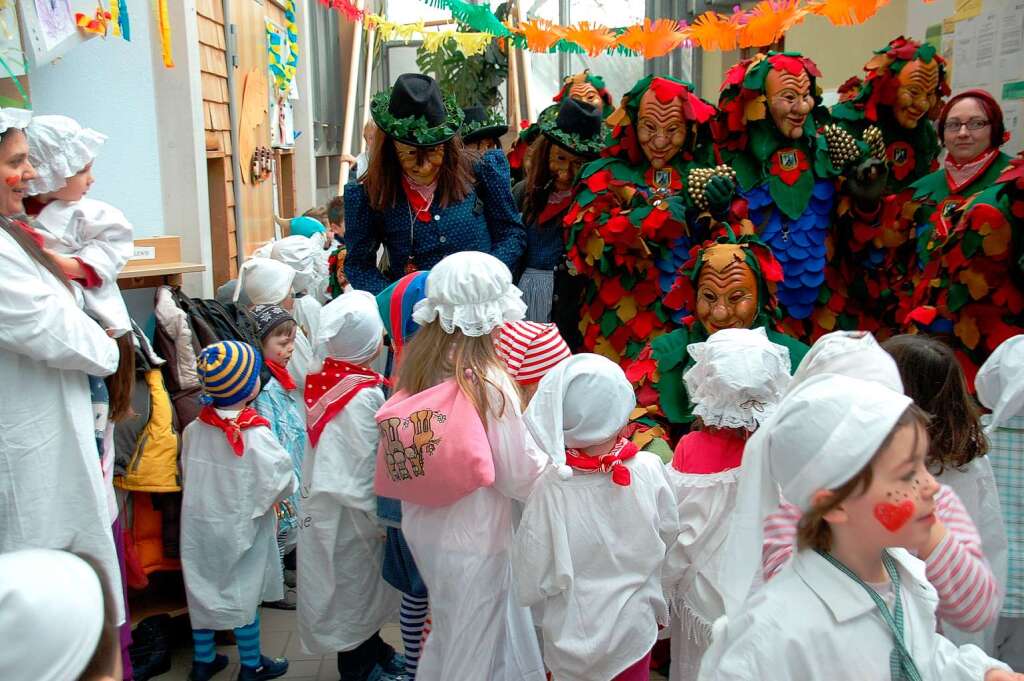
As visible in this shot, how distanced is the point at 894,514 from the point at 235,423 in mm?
2373

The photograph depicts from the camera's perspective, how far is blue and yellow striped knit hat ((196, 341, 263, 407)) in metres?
3.23

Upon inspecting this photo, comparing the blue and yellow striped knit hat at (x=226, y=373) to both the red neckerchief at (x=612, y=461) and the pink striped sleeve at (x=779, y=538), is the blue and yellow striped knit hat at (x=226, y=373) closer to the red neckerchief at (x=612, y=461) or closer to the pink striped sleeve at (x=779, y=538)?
the red neckerchief at (x=612, y=461)

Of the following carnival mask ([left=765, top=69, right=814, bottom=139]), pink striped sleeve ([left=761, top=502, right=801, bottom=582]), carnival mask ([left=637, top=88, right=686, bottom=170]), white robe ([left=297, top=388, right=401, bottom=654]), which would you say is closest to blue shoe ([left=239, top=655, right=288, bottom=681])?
white robe ([left=297, top=388, right=401, bottom=654])

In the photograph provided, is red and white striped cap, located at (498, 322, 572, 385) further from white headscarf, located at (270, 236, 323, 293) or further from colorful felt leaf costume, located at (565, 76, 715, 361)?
white headscarf, located at (270, 236, 323, 293)

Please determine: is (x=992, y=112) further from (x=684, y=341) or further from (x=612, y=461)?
(x=612, y=461)

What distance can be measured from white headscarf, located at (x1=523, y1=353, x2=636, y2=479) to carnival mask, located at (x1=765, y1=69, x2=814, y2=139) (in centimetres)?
198

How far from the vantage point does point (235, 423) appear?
10.7 feet

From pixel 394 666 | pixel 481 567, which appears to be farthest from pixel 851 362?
pixel 394 666

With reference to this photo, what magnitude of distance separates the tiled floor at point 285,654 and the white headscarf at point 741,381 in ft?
4.14

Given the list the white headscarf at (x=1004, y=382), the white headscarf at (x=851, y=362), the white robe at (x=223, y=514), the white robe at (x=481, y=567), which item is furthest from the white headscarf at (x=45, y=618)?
the white headscarf at (x=1004, y=382)

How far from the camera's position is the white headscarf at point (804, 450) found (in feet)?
4.87

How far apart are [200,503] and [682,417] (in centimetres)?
173

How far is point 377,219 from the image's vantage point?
A: 389 cm

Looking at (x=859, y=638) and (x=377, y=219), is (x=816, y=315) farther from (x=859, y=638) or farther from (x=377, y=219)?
(x=859, y=638)
